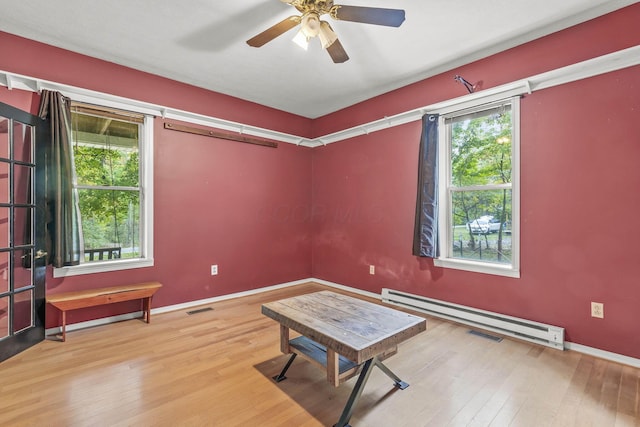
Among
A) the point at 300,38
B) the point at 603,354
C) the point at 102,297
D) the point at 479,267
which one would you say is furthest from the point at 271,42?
the point at 603,354

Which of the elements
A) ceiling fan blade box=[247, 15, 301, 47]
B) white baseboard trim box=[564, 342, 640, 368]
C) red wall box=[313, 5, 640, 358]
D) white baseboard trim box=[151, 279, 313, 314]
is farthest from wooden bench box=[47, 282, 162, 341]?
white baseboard trim box=[564, 342, 640, 368]

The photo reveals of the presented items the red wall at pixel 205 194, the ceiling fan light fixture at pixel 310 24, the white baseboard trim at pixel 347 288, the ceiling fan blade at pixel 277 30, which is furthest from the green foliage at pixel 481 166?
the red wall at pixel 205 194

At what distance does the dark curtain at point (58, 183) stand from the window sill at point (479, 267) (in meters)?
3.76

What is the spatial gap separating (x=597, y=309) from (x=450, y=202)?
1539 millimetres

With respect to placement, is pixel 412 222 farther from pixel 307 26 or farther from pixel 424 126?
pixel 307 26

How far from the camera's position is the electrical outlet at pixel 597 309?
2420 millimetres

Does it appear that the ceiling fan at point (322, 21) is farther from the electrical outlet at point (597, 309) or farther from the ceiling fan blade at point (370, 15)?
the electrical outlet at point (597, 309)

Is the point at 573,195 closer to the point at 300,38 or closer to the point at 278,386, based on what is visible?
the point at 300,38

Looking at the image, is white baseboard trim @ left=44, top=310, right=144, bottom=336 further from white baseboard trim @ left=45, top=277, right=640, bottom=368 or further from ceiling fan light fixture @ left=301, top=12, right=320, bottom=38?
ceiling fan light fixture @ left=301, top=12, right=320, bottom=38

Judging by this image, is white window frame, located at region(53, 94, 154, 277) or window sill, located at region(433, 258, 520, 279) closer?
window sill, located at region(433, 258, 520, 279)

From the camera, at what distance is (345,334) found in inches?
68.5

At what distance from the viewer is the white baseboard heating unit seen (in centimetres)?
260

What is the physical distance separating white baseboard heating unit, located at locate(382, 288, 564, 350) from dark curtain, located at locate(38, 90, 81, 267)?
3459 millimetres

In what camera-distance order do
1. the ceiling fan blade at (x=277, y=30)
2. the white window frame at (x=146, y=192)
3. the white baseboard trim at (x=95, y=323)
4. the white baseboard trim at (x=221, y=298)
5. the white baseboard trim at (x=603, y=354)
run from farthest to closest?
1. the white baseboard trim at (x=221, y=298)
2. the white window frame at (x=146, y=192)
3. the white baseboard trim at (x=95, y=323)
4. the white baseboard trim at (x=603, y=354)
5. the ceiling fan blade at (x=277, y=30)
